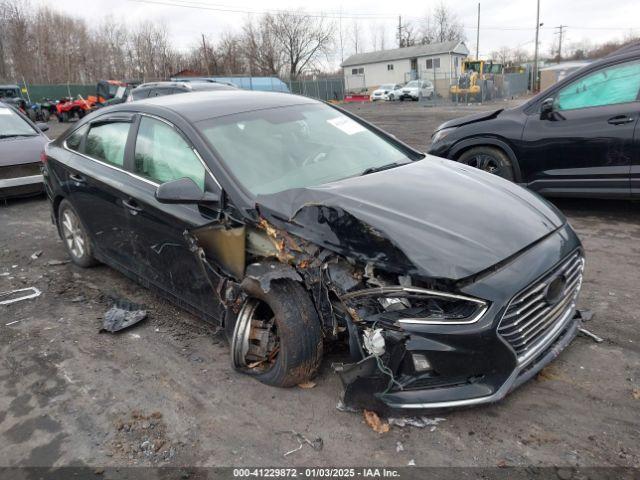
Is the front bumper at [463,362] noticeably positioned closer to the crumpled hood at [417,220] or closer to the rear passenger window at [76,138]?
the crumpled hood at [417,220]

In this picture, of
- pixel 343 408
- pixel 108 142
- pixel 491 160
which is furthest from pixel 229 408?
pixel 491 160

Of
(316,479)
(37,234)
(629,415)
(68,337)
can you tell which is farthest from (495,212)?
(37,234)

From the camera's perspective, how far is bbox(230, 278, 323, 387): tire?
277cm

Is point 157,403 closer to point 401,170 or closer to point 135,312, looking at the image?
point 135,312

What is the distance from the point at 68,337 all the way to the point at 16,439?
3.82ft

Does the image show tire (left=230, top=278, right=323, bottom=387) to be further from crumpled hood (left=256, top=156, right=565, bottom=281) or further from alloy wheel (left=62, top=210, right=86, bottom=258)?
alloy wheel (left=62, top=210, right=86, bottom=258)

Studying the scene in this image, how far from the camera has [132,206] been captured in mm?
3805

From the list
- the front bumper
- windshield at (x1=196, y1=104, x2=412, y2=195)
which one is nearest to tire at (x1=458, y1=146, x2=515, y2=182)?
windshield at (x1=196, y1=104, x2=412, y2=195)

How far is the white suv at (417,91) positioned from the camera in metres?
39.5

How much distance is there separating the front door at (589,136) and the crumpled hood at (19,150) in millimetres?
7295

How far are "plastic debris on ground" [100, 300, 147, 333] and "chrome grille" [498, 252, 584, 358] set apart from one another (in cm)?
280

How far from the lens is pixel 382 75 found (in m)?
62.6

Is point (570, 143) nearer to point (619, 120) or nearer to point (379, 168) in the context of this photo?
point (619, 120)

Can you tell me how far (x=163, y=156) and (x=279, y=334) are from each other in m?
1.69
